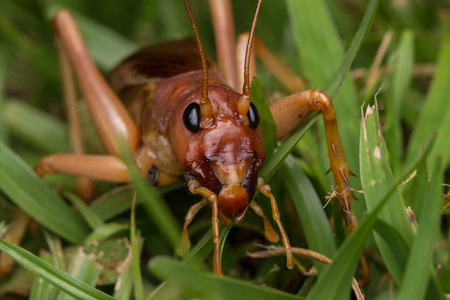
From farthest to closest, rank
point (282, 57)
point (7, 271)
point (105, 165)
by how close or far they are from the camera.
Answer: point (282, 57)
point (105, 165)
point (7, 271)

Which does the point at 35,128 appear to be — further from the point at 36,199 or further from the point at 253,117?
the point at 253,117

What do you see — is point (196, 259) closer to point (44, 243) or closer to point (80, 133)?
point (44, 243)

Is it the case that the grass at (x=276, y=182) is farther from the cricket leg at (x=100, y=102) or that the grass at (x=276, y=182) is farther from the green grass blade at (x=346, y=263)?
the cricket leg at (x=100, y=102)

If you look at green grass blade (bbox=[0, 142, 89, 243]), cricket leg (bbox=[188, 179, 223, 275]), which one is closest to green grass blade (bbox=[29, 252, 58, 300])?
green grass blade (bbox=[0, 142, 89, 243])

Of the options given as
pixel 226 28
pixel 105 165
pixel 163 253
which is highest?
pixel 226 28

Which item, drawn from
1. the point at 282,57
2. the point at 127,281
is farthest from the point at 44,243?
the point at 282,57

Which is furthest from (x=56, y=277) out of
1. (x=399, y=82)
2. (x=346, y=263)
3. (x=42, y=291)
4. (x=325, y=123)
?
(x=399, y=82)

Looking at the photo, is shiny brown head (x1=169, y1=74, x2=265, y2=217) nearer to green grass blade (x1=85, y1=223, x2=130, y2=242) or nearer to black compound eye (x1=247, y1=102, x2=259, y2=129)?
black compound eye (x1=247, y1=102, x2=259, y2=129)
